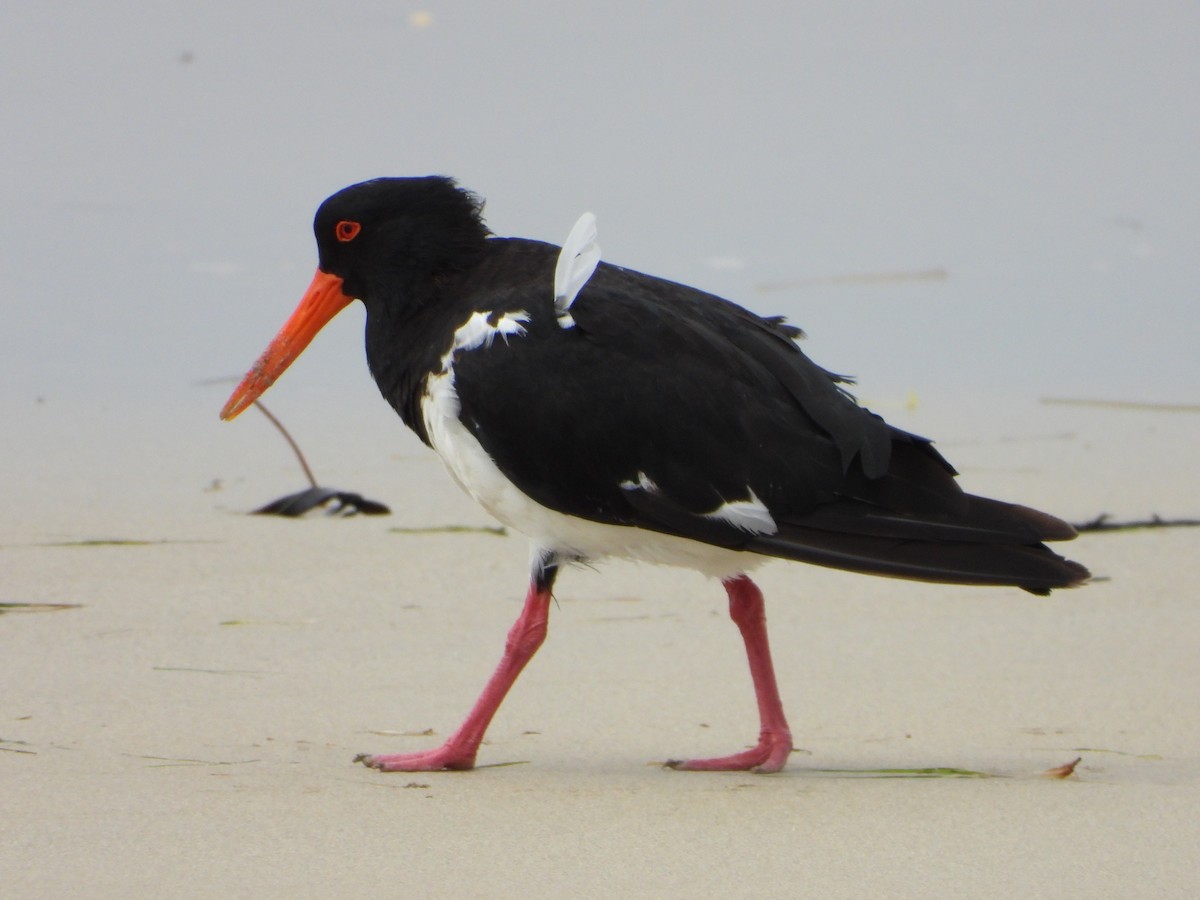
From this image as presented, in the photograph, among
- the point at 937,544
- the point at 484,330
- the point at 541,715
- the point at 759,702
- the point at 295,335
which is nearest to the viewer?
the point at 937,544

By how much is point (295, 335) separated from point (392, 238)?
20.9 inches

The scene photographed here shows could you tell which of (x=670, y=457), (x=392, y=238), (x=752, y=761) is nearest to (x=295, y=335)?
(x=392, y=238)

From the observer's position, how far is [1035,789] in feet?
14.4

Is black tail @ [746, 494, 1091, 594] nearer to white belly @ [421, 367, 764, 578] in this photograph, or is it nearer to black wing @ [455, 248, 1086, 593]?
black wing @ [455, 248, 1086, 593]

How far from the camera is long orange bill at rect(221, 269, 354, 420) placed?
17.7 ft

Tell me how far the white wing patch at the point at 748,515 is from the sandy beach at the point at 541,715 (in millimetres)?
599

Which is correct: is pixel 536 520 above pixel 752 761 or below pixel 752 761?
above

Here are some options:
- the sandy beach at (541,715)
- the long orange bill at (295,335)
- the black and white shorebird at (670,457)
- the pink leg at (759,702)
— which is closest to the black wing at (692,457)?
the black and white shorebird at (670,457)

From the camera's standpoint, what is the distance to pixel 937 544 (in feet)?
14.7

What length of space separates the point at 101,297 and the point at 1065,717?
24.9 ft

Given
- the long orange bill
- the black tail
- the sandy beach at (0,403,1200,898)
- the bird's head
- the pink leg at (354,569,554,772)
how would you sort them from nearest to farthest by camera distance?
the sandy beach at (0,403,1200,898) → the black tail → the pink leg at (354,569,554,772) → the bird's head → the long orange bill

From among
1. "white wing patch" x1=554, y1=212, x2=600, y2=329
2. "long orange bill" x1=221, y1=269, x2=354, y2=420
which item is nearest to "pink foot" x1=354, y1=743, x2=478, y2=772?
"white wing patch" x1=554, y1=212, x2=600, y2=329

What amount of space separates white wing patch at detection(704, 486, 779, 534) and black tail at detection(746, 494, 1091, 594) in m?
0.03

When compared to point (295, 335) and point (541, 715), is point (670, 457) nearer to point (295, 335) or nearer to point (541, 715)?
point (541, 715)
